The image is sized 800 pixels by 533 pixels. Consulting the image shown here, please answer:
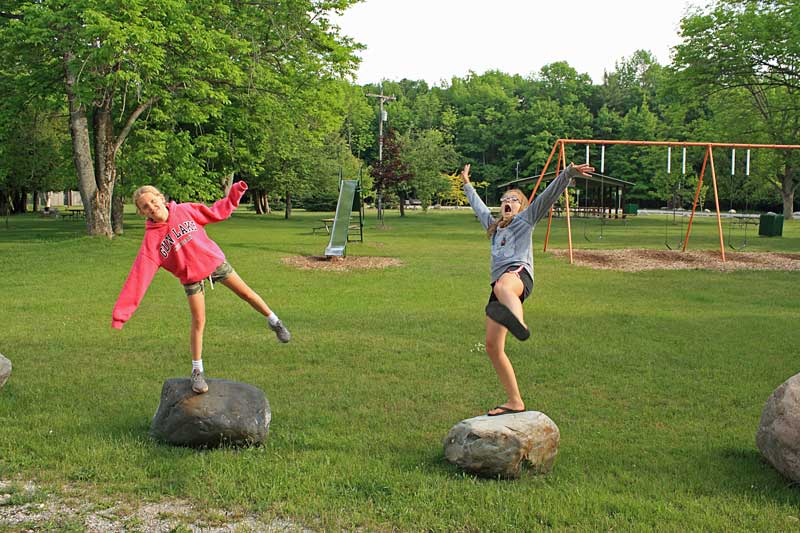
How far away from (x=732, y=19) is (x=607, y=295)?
87.5ft

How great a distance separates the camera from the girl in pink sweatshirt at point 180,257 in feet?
18.2

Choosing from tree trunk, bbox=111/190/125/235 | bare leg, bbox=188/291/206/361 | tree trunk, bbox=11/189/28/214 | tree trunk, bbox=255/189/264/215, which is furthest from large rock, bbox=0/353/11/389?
tree trunk, bbox=11/189/28/214

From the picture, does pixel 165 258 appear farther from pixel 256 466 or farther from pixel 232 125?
pixel 232 125

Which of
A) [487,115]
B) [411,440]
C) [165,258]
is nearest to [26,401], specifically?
[165,258]

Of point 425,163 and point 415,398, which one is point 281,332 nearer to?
point 415,398

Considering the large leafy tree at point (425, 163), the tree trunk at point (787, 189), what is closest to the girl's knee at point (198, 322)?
the large leafy tree at point (425, 163)

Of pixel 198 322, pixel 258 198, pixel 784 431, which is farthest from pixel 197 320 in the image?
pixel 258 198

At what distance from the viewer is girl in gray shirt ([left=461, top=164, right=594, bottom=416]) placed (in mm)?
5367

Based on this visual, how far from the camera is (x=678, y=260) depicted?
67.7ft

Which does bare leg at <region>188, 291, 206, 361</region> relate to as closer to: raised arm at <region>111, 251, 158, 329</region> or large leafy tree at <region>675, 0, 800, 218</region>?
raised arm at <region>111, 251, 158, 329</region>

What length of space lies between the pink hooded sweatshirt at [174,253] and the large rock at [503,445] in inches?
94.4

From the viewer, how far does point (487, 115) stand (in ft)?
332

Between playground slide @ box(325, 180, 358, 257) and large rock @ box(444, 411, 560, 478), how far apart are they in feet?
→ 53.3

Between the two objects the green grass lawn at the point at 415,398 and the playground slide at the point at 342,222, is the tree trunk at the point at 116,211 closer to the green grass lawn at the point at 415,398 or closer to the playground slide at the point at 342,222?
the playground slide at the point at 342,222
